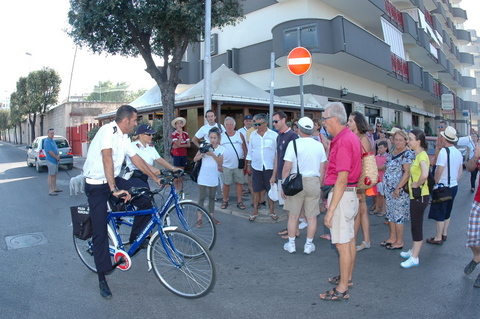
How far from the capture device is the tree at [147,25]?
32.4 feet

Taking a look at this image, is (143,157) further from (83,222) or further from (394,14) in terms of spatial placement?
(394,14)

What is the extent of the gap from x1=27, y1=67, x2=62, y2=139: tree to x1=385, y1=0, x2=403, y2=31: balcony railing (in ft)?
98.0

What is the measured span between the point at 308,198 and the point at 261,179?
1.74 m

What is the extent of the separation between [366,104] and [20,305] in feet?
66.3

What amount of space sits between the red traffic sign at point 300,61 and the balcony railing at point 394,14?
51.9ft

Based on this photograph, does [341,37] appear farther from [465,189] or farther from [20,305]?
[20,305]

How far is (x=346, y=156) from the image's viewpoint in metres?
3.33

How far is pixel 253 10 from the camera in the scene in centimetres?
1792

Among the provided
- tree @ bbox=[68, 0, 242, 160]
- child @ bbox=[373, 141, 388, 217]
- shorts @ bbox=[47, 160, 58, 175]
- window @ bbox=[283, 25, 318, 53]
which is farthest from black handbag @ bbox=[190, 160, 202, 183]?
window @ bbox=[283, 25, 318, 53]

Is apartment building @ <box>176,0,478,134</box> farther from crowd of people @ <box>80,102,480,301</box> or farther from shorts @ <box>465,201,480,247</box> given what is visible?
shorts @ <box>465,201,480,247</box>

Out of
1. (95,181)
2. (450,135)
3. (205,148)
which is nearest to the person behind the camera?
(95,181)

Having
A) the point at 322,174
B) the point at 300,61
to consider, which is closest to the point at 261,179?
the point at 322,174

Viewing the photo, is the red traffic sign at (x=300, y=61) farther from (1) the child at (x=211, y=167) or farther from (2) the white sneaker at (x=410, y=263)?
(2) the white sneaker at (x=410, y=263)

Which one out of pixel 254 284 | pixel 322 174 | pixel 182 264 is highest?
pixel 322 174
